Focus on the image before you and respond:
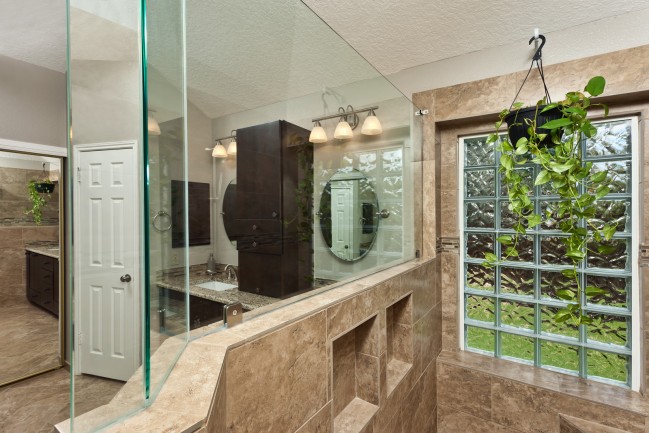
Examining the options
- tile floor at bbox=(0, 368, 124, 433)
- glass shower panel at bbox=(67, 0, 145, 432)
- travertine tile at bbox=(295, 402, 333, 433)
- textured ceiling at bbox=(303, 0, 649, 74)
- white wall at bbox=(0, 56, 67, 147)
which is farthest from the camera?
white wall at bbox=(0, 56, 67, 147)

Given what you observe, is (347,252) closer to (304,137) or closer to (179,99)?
(304,137)

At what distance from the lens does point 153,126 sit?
1.70 ft

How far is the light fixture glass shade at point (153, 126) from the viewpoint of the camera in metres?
0.50

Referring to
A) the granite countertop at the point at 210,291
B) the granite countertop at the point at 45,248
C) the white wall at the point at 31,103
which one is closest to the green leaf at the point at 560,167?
the granite countertop at the point at 210,291

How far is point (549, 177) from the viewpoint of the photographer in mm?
1110

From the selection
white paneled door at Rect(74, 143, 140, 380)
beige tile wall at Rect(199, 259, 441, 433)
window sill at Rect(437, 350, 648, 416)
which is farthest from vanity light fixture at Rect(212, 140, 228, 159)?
window sill at Rect(437, 350, 648, 416)

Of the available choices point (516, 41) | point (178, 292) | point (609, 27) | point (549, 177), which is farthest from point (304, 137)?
point (609, 27)

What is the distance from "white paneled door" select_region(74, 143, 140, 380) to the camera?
0.50 m

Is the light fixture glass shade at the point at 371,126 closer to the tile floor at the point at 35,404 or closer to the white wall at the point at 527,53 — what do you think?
the white wall at the point at 527,53

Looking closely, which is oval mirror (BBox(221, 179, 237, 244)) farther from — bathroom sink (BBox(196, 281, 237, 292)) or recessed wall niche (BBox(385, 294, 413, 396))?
recessed wall niche (BBox(385, 294, 413, 396))

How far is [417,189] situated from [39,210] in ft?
Result: 9.18

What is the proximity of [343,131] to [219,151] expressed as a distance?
0.60 m

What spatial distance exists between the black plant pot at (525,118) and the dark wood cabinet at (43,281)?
3153 mm

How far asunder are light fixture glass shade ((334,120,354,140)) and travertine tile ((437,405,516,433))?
1.71 meters
